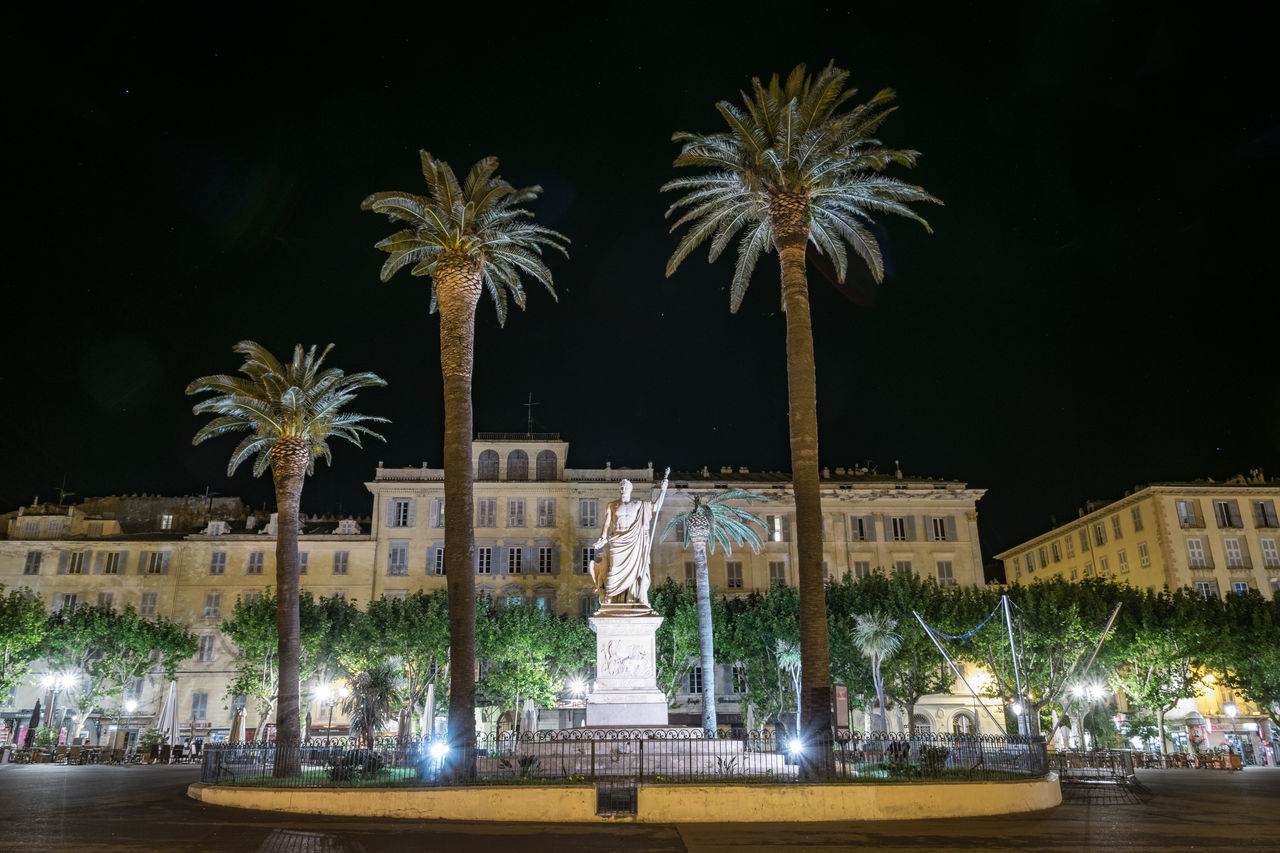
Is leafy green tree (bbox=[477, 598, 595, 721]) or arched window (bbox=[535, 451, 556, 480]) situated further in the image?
arched window (bbox=[535, 451, 556, 480])

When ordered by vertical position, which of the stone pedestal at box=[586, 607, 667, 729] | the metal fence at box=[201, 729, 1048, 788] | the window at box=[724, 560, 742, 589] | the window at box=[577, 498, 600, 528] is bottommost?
the metal fence at box=[201, 729, 1048, 788]

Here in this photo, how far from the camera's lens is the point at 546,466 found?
5588cm

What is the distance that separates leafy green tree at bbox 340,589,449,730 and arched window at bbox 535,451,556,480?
13544 mm

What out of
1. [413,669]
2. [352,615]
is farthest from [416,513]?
[413,669]

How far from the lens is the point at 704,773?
16.5 m

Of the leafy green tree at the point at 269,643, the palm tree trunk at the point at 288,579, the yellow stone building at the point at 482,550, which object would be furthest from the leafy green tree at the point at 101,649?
the palm tree trunk at the point at 288,579

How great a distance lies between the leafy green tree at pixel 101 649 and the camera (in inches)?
1716

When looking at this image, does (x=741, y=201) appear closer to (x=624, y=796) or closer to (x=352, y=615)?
(x=624, y=796)

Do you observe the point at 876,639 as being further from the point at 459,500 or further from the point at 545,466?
the point at 545,466

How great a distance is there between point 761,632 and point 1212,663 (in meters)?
20.7

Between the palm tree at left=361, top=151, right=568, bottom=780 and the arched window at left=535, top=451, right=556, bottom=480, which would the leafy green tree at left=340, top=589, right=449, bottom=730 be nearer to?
the arched window at left=535, top=451, right=556, bottom=480

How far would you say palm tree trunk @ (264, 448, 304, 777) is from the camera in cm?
2445

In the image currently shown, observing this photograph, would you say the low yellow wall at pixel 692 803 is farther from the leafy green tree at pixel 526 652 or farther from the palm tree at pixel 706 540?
the leafy green tree at pixel 526 652

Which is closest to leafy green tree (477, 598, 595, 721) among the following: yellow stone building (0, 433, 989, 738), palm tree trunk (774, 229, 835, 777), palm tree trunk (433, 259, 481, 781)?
yellow stone building (0, 433, 989, 738)
